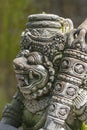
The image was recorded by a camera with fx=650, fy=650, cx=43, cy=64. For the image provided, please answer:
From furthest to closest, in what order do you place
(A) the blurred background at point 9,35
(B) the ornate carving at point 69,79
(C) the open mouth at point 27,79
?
1. (A) the blurred background at point 9,35
2. (C) the open mouth at point 27,79
3. (B) the ornate carving at point 69,79

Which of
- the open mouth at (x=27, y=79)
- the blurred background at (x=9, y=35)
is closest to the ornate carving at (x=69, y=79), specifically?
the open mouth at (x=27, y=79)

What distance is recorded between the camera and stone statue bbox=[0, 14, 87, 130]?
2.95 m

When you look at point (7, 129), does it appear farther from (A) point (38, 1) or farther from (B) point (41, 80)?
(A) point (38, 1)

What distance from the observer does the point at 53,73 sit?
3035 mm

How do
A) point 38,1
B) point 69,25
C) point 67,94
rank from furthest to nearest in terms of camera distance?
point 38,1, point 69,25, point 67,94

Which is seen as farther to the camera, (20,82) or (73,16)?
(73,16)

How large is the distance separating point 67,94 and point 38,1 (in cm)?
512

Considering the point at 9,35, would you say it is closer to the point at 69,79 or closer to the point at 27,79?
the point at 27,79

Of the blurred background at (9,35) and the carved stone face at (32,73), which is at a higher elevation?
the carved stone face at (32,73)

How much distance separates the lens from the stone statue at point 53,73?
295 centimetres

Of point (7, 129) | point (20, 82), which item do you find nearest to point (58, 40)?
point (20, 82)

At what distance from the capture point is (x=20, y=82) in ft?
10.2

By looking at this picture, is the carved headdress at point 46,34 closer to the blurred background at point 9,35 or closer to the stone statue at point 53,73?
the stone statue at point 53,73

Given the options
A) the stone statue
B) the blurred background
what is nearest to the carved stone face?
the stone statue
